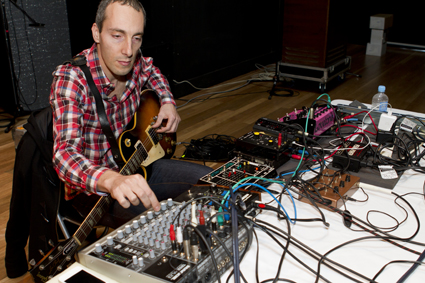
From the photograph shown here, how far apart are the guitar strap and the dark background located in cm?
232

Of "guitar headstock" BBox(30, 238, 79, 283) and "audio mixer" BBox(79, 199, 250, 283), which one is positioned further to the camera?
"guitar headstock" BBox(30, 238, 79, 283)

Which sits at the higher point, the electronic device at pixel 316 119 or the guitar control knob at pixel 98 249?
the electronic device at pixel 316 119

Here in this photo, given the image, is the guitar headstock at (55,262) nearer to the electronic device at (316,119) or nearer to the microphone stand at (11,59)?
the electronic device at (316,119)

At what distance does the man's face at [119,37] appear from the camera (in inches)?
58.6

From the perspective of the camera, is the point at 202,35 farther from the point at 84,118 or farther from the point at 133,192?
the point at 133,192

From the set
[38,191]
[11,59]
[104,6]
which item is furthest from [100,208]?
[11,59]

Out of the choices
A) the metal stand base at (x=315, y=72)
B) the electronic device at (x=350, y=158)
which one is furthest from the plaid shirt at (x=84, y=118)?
the metal stand base at (x=315, y=72)

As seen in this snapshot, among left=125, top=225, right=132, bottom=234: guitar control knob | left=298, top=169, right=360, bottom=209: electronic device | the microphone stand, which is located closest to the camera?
left=125, top=225, right=132, bottom=234: guitar control knob

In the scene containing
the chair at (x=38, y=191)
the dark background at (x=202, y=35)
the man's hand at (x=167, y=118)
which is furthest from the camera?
the dark background at (x=202, y=35)

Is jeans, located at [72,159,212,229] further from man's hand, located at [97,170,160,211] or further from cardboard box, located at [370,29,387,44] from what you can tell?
cardboard box, located at [370,29,387,44]

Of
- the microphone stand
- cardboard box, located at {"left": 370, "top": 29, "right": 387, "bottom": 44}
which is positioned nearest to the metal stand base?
cardboard box, located at {"left": 370, "top": 29, "right": 387, "bottom": 44}

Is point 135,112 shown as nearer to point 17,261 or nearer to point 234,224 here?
point 17,261

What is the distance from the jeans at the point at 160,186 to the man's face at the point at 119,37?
18.6 inches

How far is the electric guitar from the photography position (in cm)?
108
